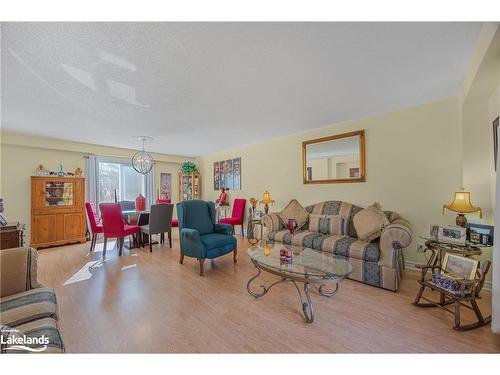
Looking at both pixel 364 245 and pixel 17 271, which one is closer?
A: pixel 17 271

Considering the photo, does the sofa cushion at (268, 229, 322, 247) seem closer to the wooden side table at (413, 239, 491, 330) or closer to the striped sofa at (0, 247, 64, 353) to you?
the wooden side table at (413, 239, 491, 330)

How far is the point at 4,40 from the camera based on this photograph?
4.99 feet

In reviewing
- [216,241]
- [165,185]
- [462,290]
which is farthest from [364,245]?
[165,185]

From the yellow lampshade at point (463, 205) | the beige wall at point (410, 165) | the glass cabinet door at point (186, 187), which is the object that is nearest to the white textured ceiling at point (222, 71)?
the beige wall at point (410, 165)

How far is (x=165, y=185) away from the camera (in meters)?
6.35

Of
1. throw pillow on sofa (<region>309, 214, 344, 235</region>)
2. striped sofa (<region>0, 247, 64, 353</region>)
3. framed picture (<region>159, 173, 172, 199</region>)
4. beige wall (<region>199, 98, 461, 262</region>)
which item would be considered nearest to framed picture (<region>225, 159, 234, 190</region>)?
framed picture (<region>159, 173, 172, 199</region>)

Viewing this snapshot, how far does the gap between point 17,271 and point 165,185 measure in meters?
5.01

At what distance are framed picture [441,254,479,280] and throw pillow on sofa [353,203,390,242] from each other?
27.4 inches

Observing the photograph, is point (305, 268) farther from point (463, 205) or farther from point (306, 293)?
Answer: point (463, 205)

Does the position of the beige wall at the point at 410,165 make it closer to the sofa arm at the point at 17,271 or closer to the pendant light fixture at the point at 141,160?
the pendant light fixture at the point at 141,160

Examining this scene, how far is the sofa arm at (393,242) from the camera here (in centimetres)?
230

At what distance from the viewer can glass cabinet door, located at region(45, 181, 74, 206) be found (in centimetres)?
426
